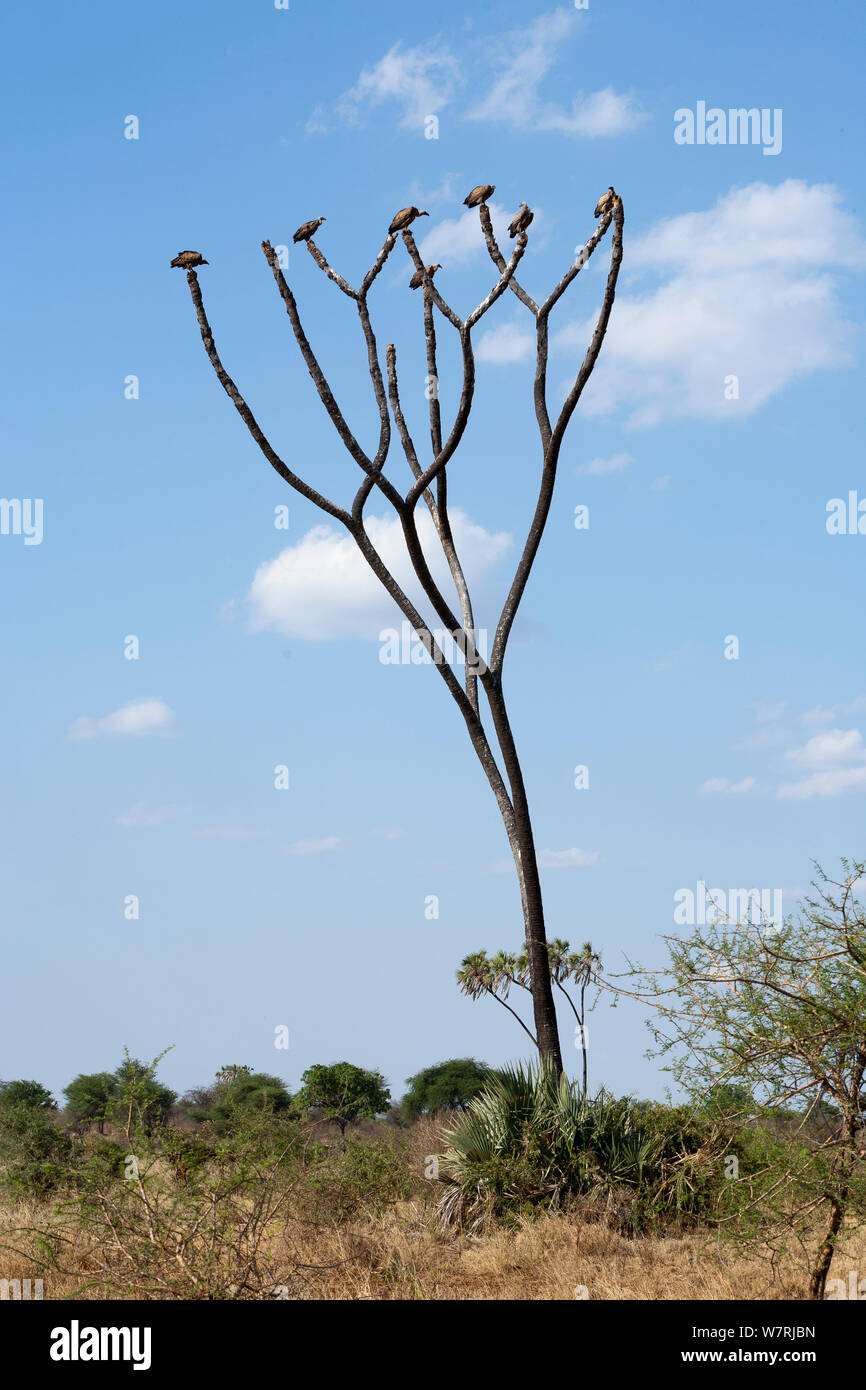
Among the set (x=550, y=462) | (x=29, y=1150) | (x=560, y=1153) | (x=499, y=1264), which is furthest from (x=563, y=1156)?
(x=550, y=462)

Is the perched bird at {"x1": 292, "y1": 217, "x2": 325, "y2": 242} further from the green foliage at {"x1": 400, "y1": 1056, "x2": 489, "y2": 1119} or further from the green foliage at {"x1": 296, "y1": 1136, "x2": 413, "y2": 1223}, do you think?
the green foliage at {"x1": 400, "y1": 1056, "x2": 489, "y2": 1119}

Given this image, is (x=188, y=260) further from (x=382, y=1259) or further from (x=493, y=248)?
(x=382, y=1259)

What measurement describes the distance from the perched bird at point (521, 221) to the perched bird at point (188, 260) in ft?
12.6

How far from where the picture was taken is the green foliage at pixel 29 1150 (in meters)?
12.4

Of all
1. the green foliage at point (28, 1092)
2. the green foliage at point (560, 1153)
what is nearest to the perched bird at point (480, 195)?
the green foliage at point (560, 1153)

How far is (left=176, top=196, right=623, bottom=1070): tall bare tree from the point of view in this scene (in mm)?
13336

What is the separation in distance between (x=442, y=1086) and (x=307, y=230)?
2431 centimetres

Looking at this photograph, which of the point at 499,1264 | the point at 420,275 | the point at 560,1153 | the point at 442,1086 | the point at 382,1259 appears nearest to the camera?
the point at 382,1259

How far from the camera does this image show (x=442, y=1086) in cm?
3247

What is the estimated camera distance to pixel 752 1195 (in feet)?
23.6

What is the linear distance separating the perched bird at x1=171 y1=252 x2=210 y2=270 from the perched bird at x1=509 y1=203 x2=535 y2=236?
12.6ft

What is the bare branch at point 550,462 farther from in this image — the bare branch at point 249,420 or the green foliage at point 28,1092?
the green foliage at point 28,1092
